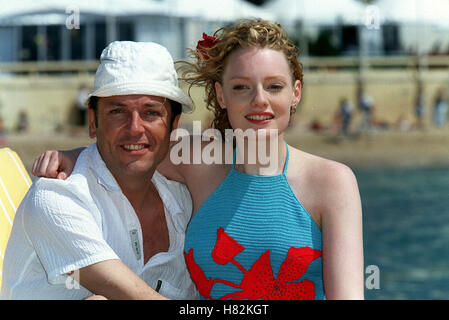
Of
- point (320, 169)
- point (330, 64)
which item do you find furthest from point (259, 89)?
point (330, 64)

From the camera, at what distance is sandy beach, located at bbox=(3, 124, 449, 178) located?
77.0 ft

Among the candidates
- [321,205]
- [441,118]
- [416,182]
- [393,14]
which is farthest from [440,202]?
[321,205]

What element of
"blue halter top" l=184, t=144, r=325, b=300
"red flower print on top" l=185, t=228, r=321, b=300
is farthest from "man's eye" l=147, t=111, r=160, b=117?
"red flower print on top" l=185, t=228, r=321, b=300

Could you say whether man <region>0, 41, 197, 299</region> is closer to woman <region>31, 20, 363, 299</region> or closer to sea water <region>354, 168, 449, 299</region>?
woman <region>31, 20, 363, 299</region>

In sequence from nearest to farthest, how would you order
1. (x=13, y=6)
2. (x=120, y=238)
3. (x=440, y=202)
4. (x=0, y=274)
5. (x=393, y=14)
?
(x=120, y=238) < (x=0, y=274) < (x=440, y=202) < (x=13, y=6) < (x=393, y=14)

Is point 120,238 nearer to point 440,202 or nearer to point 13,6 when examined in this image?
point 440,202

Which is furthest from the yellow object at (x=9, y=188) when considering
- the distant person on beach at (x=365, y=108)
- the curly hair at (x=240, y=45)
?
the distant person on beach at (x=365, y=108)

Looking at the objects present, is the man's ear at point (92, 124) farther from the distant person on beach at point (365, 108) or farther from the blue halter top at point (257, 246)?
the distant person on beach at point (365, 108)

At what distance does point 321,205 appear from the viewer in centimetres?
307

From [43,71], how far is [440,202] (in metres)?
16.6

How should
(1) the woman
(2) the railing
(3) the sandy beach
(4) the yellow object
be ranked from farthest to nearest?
(2) the railing, (3) the sandy beach, (4) the yellow object, (1) the woman

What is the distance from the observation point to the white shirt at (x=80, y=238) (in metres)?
2.81

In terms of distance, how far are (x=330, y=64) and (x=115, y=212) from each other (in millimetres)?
26045

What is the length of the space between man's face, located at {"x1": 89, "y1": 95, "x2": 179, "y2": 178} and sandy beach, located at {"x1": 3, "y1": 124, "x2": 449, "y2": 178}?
20.1 m
